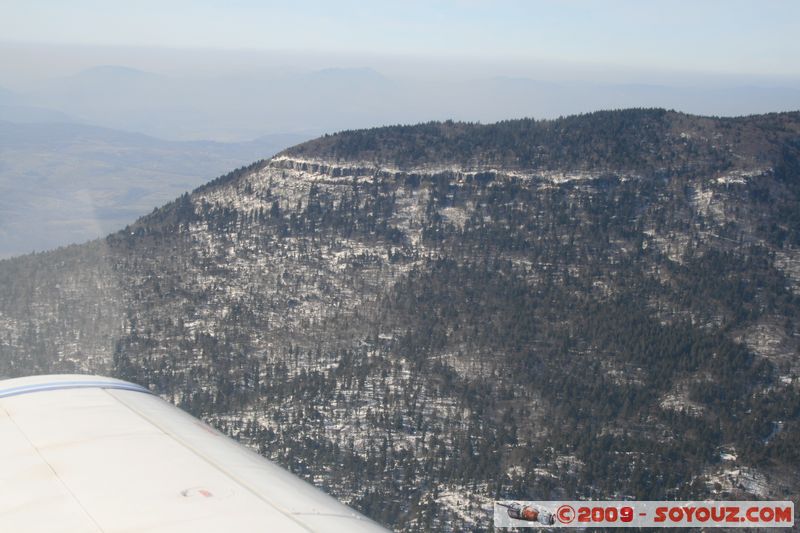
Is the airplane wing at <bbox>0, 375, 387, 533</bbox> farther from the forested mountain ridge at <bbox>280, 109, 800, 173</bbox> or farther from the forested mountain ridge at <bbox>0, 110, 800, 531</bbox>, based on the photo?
the forested mountain ridge at <bbox>280, 109, 800, 173</bbox>

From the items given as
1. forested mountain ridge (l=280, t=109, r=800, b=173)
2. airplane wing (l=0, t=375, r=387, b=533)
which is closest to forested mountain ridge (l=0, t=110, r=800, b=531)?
forested mountain ridge (l=280, t=109, r=800, b=173)

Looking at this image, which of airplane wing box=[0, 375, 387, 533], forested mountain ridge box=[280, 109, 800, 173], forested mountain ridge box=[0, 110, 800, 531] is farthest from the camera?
forested mountain ridge box=[280, 109, 800, 173]

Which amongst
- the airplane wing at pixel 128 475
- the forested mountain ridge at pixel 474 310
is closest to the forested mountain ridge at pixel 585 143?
the forested mountain ridge at pixel 474 310

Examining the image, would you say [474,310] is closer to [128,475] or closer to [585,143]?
[585,143]

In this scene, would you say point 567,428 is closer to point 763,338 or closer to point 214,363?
point 763,338

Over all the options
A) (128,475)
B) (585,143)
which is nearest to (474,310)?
(585,143)

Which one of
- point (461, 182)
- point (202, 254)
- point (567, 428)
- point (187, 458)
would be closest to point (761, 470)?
point (567, 428)

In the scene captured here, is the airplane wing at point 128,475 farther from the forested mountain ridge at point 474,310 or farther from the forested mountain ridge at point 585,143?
the forested mountain ridge at point 585,143
